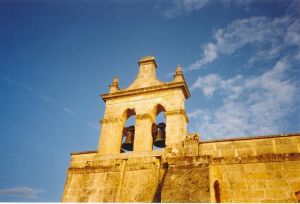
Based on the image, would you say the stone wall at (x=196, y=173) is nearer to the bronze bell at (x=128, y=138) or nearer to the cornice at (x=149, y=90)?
the bronze bell at (x=128, y=138)

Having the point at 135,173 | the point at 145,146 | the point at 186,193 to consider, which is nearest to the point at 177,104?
the point at 145,146

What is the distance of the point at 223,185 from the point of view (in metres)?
7.64

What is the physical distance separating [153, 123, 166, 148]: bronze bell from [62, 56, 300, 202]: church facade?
0.03 meters

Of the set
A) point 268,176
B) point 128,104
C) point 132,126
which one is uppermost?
point 128,104

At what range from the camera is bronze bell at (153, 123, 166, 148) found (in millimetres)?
9216

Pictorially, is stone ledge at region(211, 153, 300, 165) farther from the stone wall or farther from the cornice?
the cornice

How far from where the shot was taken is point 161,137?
9.22 m

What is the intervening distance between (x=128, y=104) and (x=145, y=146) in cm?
179

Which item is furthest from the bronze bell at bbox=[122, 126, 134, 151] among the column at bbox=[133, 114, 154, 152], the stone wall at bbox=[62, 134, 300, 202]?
the stone wall at bbox=[62, 134, 300, 202]

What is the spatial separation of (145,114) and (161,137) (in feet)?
2.97

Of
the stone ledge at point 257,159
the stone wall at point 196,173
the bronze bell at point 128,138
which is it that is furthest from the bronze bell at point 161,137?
the stone ledge at point 257,159

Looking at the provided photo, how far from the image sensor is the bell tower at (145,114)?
29.5ft

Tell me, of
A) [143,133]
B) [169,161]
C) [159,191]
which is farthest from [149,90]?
[159,191]

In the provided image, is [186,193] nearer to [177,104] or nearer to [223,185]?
[223,185]
